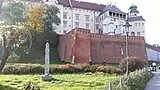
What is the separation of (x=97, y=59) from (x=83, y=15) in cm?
2590

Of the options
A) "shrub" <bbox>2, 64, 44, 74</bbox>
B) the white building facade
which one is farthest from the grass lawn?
the white building facade

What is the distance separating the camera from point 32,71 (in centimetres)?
2984

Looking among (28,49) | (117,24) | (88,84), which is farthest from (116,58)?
(88,84)

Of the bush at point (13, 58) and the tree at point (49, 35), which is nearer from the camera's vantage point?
the bush at point (13, 58)

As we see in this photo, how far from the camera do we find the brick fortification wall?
50.9 meters

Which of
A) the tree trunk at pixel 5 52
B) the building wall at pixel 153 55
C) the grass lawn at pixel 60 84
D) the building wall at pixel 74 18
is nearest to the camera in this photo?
the tree trunk at pixel 5 52

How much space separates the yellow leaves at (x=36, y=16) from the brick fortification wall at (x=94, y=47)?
494cm

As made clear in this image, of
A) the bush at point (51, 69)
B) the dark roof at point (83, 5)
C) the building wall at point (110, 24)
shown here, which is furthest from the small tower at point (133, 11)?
the bush at point (51, 69)

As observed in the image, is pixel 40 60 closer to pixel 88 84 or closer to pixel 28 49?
pixel 28 49

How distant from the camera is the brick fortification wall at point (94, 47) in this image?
50938 mm

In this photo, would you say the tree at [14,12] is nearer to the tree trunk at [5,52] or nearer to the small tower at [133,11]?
the tree trunk at [5,52]

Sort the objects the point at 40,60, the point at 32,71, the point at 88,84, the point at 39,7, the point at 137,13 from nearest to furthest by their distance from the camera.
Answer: the point at 88,84
the point at 32,71
the point at 40,60
the point at 39,7
the point at 137,13

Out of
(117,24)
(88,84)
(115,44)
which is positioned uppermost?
(117,24)

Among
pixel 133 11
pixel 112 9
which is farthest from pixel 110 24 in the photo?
pixel 133 11
